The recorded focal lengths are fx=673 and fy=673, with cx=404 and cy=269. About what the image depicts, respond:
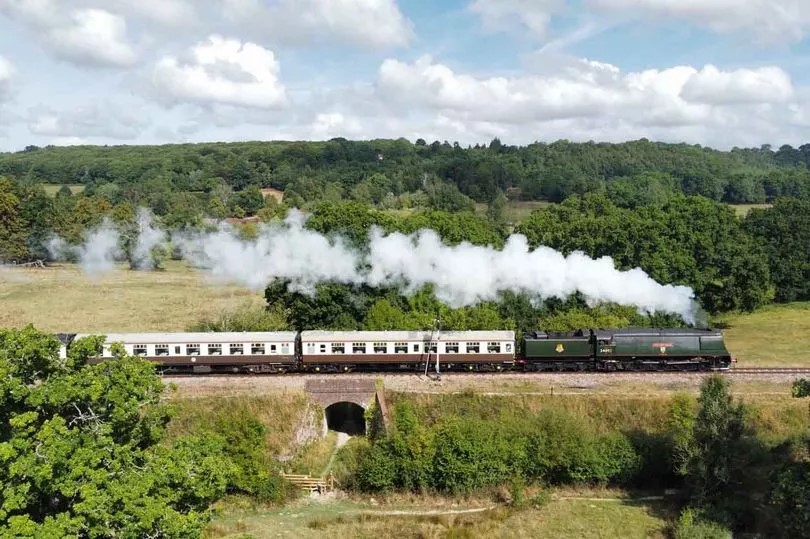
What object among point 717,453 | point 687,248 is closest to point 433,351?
point 717,453

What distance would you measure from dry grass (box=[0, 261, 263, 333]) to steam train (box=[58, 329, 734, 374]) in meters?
19.5

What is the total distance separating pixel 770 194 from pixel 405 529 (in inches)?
7420

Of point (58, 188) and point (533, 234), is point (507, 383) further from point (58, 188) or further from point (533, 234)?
point (58, 188)

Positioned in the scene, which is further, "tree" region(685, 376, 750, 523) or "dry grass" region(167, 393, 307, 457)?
"dry grass" region(167, 393, 307, 457)

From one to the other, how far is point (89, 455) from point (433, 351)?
2812 cm

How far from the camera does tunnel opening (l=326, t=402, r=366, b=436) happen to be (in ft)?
155

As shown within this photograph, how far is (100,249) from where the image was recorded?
95.5 meters

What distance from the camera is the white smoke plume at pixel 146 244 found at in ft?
318

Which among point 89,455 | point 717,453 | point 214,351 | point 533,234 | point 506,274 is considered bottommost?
point 717,453

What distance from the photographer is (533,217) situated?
80.7m

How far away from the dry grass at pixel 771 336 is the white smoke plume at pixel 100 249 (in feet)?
259

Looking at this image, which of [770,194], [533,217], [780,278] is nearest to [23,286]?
[533,217]

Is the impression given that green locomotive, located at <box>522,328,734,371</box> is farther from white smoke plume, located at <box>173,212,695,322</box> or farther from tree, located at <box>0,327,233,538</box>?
tree, located at <box>0,327,233,538</box>

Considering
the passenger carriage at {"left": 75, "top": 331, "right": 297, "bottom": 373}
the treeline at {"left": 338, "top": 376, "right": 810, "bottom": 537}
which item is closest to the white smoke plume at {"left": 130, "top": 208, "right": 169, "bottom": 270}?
the passenger carriage at {"left": 75, "top": 331, "right": 297, "bottom": 373}
